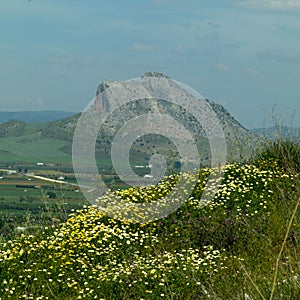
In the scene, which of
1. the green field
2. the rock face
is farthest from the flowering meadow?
the green field

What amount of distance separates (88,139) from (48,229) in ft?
5.52

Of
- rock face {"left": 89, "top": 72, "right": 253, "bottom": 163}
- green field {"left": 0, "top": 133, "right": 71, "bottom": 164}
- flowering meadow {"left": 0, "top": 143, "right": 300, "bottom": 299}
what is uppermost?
rock face {"left": 89, "top": 72, "right": 253, "bottom": 163}

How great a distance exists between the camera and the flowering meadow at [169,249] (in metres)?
7.19

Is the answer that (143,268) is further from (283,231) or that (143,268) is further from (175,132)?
(175,132)

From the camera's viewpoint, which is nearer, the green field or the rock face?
the rock face

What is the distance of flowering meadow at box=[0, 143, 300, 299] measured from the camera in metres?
7.19

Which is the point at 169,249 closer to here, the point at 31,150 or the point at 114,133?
the point at 114,133

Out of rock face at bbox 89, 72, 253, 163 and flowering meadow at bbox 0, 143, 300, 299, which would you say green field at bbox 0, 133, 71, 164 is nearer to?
rock face at bbox 89, 72, 253, 163

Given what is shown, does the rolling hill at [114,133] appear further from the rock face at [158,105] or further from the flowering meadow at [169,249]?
the flowering meadow at [169,249]

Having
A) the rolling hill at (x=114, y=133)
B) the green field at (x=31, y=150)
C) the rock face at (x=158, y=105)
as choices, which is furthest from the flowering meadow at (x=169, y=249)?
the green field at (x=31, y=150)

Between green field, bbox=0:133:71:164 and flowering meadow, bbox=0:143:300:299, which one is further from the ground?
flowering meadow, bbox=0:143:300:299

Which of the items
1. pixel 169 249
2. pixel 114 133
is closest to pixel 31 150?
pixel 114 133

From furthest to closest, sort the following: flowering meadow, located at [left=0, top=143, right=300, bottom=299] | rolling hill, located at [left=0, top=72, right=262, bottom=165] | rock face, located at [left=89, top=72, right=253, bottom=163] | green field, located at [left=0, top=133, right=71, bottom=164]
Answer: green field, located at [left=0, top=133, right=71, bottom=164] → rolling hill, located at [left=0, top=72, right=262, bottom=165] → rock face, located at [left=89, top=72, right=253, bottom=163] → flowering meadow, located at [left=0, top=143, right=300, bottom=299]

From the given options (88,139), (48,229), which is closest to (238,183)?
(88,139)
